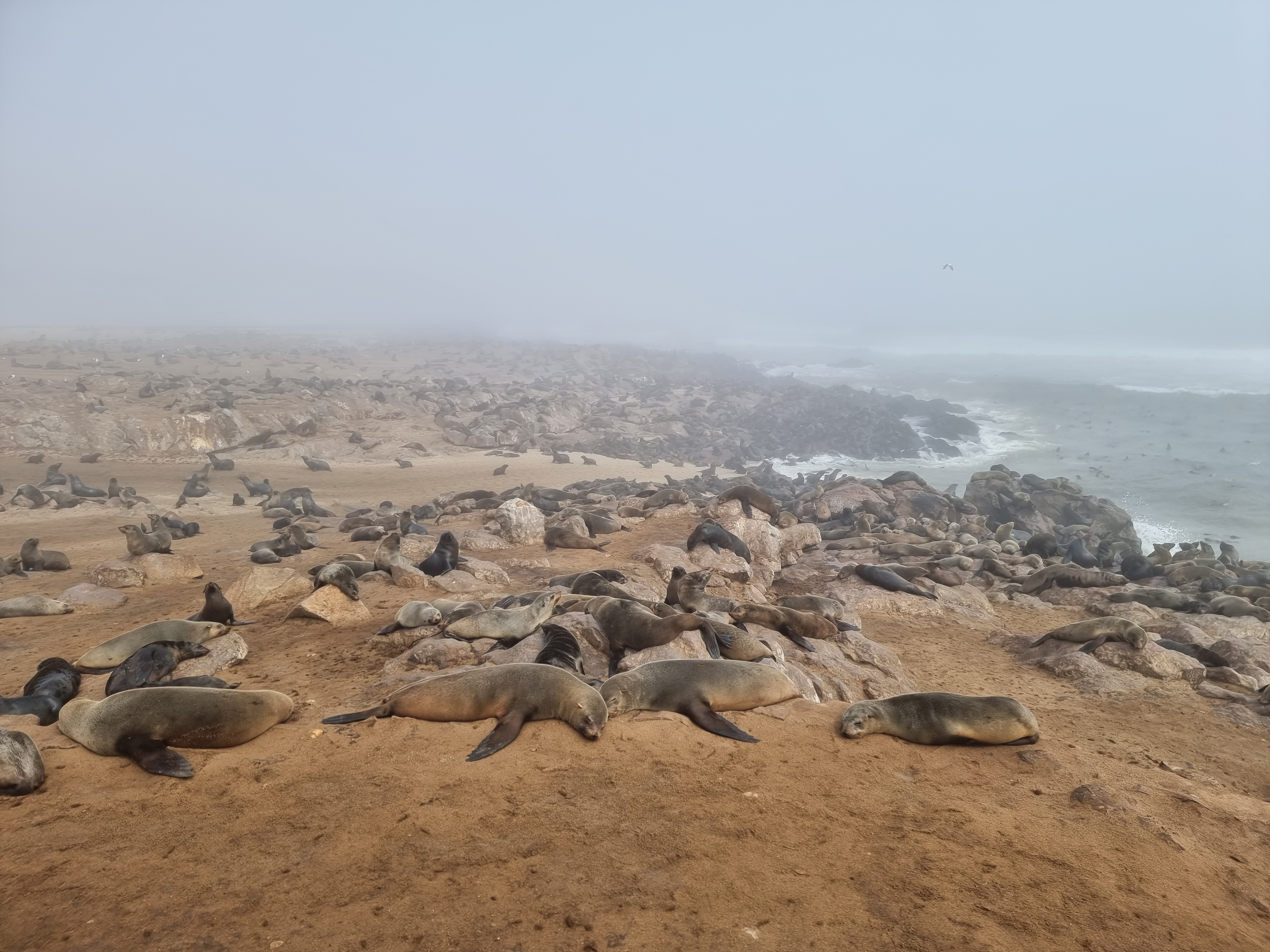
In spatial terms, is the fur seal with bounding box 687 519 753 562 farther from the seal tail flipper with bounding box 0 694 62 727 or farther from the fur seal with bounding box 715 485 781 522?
the seal tail flipper with bounding box 0 694 62 727

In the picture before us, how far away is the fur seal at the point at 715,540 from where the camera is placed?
11539mm

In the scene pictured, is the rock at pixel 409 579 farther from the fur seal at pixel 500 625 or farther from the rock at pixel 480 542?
the rock at pixel 480 542

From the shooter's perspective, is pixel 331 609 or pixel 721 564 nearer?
pixel 331 609

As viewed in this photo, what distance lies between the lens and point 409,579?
9047 millimetres

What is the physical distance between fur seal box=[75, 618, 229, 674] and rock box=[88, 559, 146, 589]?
9.46 ft

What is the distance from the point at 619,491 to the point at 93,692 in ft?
55.9

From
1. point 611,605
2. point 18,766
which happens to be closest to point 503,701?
point 611,605

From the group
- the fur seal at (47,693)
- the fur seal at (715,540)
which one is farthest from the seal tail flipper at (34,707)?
the fur seal at (715,540)

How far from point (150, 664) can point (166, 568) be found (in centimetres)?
507

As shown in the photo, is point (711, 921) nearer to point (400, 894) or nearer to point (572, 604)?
point (400, 894)

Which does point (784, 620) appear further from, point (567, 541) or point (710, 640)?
point (567, 541)

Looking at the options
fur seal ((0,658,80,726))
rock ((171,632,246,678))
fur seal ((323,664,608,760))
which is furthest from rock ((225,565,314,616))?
fur seal ((323,664,608,760))

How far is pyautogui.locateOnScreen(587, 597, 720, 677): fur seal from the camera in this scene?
6.57 m

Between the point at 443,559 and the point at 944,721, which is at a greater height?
the point at 944,721
